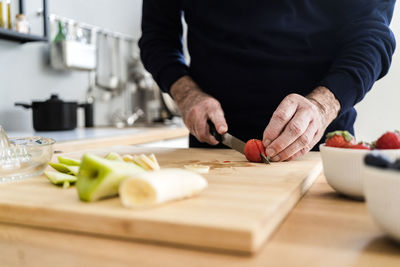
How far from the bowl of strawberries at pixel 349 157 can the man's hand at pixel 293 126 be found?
221mm

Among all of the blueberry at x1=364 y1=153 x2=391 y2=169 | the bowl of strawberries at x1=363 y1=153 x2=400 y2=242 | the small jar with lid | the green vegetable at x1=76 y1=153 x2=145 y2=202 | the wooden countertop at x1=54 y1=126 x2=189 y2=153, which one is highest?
the small jar with lid

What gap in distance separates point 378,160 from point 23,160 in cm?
66

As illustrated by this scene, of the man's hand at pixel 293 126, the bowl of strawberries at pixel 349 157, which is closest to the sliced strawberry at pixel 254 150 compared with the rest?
the man's hand at pixel 293 126

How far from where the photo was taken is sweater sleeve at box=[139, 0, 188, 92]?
135cm

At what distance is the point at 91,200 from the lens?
1.79ft

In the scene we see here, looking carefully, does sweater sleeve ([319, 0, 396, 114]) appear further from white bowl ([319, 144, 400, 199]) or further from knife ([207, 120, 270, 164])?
white bowl ([319, 144, 400, 199])

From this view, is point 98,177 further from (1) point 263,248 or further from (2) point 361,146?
(2) point 361,146

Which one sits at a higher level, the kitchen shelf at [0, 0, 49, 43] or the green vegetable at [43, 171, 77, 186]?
the kitchen shelf at [0, 0, 49, 43]

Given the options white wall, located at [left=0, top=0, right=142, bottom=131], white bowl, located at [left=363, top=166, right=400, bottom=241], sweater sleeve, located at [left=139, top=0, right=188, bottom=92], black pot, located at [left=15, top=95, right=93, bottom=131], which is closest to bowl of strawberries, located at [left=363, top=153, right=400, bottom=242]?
white bowl, located at [left=363, top=166, right=400, bottom=241]

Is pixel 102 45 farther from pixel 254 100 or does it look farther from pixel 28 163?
pixel 28 163

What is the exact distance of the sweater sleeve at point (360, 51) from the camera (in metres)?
1.01

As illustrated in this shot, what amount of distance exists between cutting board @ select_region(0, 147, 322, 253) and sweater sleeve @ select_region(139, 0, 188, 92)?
697 mm

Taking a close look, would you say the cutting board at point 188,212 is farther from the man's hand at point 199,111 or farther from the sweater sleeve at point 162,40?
the sweater sleeve at point 162,40

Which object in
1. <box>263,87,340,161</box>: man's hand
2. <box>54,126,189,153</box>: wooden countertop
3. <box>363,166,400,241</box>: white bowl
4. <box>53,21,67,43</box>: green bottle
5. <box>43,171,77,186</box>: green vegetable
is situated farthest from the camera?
<box>53,21,67,43</box>: green bottle
